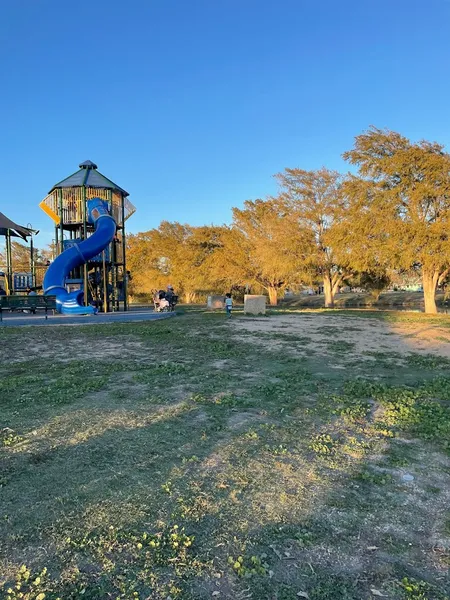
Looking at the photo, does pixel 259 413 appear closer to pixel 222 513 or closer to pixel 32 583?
pixel 222 513

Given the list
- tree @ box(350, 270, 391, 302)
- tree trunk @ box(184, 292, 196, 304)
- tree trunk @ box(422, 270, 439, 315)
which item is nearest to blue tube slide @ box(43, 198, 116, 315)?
tree trunk @ box(422, 270, 439, 315)

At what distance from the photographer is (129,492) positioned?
3088 mm

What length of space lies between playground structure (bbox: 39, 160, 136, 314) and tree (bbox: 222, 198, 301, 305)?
1304 cm

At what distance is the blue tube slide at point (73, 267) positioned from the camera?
19734mm

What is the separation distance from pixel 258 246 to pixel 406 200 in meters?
13.7

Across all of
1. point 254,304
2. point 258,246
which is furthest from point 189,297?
point 254,304

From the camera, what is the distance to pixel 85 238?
20.8 m

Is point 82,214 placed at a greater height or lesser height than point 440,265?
greater

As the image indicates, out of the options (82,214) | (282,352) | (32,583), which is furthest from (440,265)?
(32,583)

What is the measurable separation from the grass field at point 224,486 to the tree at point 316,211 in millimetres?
26501

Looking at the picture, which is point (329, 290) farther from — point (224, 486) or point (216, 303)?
point (224, 486)

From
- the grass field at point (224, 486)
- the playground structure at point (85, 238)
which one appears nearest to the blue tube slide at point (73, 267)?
the playground structure at point (85, 238)

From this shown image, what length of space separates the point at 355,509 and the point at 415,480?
756mm

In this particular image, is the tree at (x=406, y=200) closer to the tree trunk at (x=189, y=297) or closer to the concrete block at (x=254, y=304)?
the concrete block at (x=254, y=304)
